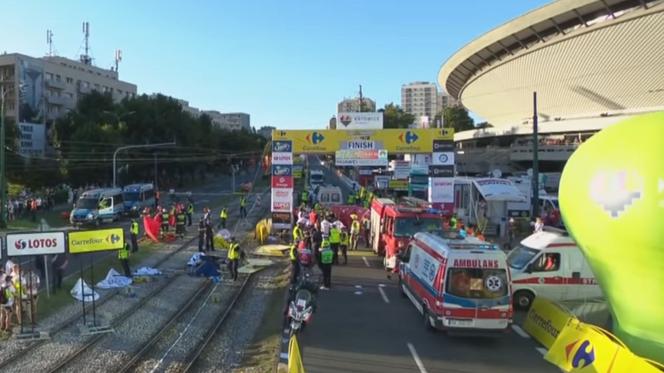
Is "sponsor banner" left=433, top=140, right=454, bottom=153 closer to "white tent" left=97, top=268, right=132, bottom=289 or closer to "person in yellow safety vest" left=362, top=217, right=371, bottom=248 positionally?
"person in yellow safety vest" left=362, top=217, right=371, bottom=248

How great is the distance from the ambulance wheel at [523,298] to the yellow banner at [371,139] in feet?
49.9

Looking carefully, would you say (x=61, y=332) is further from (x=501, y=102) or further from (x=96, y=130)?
(x=501, y=102)

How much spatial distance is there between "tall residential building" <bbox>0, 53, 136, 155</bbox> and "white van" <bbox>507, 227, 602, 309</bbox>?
210ft

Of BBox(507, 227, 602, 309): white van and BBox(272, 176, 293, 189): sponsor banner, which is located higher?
BBox(272, 176, 293, 189): sponsor banner

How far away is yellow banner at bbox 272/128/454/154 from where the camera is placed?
3033cm

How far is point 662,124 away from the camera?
8.77 metres

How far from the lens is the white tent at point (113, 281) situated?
18719 mm

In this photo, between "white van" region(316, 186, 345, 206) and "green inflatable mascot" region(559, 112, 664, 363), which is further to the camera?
"white van" region(316, 186, 345, 206)

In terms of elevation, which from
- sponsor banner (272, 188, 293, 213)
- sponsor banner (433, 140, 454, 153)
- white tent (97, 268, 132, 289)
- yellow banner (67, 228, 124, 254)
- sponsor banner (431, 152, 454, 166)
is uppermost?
sponsor banner (433, 140, 454, 153)

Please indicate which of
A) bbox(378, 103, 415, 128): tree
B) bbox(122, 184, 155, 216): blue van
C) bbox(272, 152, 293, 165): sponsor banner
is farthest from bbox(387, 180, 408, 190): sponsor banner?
bbox(378, 103, 415, 128): tree

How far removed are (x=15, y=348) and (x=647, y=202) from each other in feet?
41.2

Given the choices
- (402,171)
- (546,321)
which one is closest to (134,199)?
(402,171)

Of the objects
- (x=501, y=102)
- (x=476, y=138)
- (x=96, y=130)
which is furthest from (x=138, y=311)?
(x=476, y=138)

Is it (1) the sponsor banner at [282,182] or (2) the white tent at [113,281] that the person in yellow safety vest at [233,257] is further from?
(1) the sponsor banner at [282,182]
